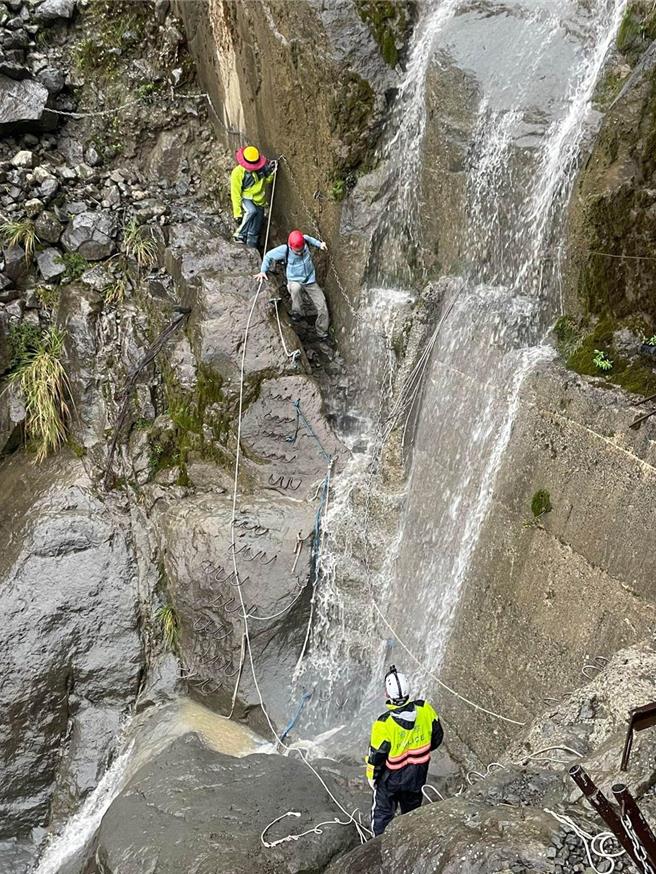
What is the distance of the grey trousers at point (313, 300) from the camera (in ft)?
26.9

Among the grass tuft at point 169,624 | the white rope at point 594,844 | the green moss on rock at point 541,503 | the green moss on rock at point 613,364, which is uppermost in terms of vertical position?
the green moss on rock at point 613,364

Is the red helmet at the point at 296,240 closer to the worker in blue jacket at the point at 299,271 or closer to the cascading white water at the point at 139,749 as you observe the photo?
the worker in blue jacket at the point at 299,271

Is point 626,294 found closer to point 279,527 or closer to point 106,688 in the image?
point 279,527

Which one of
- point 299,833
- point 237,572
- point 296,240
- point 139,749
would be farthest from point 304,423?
point 299,833

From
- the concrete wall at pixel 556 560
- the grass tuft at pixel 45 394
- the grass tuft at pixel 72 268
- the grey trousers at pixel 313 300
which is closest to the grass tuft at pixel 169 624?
the grass tuft at pixel 45 394

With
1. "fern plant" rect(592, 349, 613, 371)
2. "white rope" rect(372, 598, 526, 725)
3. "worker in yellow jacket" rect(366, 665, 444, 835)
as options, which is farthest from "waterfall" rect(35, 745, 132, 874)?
"fern plant" rect(592, 349, 613, 371)

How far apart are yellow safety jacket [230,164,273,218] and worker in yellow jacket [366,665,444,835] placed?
5784 millimetres

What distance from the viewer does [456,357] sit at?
6.75m

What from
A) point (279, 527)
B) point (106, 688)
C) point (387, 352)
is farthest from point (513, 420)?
point (106, 688)

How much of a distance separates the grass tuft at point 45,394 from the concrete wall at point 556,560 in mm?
5016

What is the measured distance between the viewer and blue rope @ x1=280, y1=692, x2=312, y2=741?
7261mm

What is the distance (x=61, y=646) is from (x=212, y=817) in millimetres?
2767

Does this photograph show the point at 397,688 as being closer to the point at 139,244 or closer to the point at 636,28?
the point at 636,28

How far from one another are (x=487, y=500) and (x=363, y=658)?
232cm
